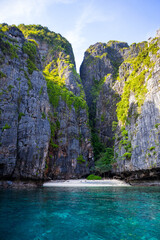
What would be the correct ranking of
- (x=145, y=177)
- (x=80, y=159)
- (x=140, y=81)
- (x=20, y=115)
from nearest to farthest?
(x=145, y=177)
(x=20, y=115)
(x=140, y=81)
(x=80, y=159)

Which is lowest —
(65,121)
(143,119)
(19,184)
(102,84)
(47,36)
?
(19,184)

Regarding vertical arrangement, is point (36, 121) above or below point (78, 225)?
above

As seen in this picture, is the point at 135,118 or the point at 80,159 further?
the point at 80,159

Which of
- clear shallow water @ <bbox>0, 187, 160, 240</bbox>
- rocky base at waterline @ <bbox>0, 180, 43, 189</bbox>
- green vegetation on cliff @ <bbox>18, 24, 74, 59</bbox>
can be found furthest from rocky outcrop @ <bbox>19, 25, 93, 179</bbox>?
clear shallow water @ <bbox>0, 187, 160, 240</bbox>

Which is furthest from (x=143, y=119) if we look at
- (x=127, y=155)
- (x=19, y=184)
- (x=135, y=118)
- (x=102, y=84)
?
(x=102, y=84)

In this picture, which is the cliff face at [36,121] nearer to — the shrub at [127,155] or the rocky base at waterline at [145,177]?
the shrub at [127,155]

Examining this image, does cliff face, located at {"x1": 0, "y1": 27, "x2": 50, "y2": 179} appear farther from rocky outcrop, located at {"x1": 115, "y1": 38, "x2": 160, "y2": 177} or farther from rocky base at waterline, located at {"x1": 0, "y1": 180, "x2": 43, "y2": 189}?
rocky outcrop, located at {"x1": 115, "y1": 38, "x2": 160, "y2": 177}

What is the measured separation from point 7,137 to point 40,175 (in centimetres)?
878

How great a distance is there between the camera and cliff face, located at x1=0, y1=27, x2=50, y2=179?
2375 cm

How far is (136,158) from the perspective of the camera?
91.0ft

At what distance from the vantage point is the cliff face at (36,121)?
2480 centimetres

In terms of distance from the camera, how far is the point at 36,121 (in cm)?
2905

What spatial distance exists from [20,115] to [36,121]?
3207 mm

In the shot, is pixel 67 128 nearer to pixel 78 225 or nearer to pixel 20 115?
pixel 20 115
